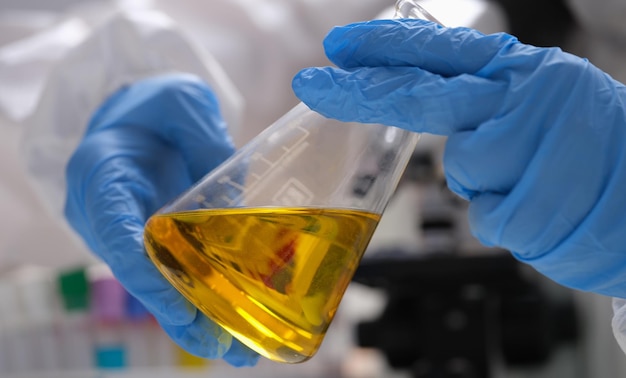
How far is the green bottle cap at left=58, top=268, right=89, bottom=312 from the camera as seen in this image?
1.82m

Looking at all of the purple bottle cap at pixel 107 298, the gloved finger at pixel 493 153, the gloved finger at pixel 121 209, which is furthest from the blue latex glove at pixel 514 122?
the purple bottle cap at pixel 107 298

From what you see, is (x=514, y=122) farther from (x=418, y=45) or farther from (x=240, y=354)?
(x=240, y=354)

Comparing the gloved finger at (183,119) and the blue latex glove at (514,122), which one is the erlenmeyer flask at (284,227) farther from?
the gloved finger at (183,119)

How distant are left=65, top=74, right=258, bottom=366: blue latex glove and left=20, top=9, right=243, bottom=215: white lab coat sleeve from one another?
7cm

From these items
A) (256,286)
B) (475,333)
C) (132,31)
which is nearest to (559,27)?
Answer: (475,333)

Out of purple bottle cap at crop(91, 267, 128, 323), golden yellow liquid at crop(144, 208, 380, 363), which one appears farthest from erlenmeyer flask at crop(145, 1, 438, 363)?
purple bottle cap at crop(91, 267, 128, 323)

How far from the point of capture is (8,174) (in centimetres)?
162

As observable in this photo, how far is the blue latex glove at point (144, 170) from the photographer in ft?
2.51

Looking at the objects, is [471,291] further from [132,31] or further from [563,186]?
[563,186]

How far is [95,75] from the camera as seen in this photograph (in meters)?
1.19

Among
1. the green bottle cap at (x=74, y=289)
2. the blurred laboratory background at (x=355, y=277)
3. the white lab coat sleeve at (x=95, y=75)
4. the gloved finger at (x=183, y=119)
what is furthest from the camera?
the green bottle cap at (x=74, y=289)

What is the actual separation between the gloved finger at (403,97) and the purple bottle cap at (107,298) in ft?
4.23

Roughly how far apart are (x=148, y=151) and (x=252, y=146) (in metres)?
0.33

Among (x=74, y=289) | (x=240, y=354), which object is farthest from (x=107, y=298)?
(x=240, y=354)
